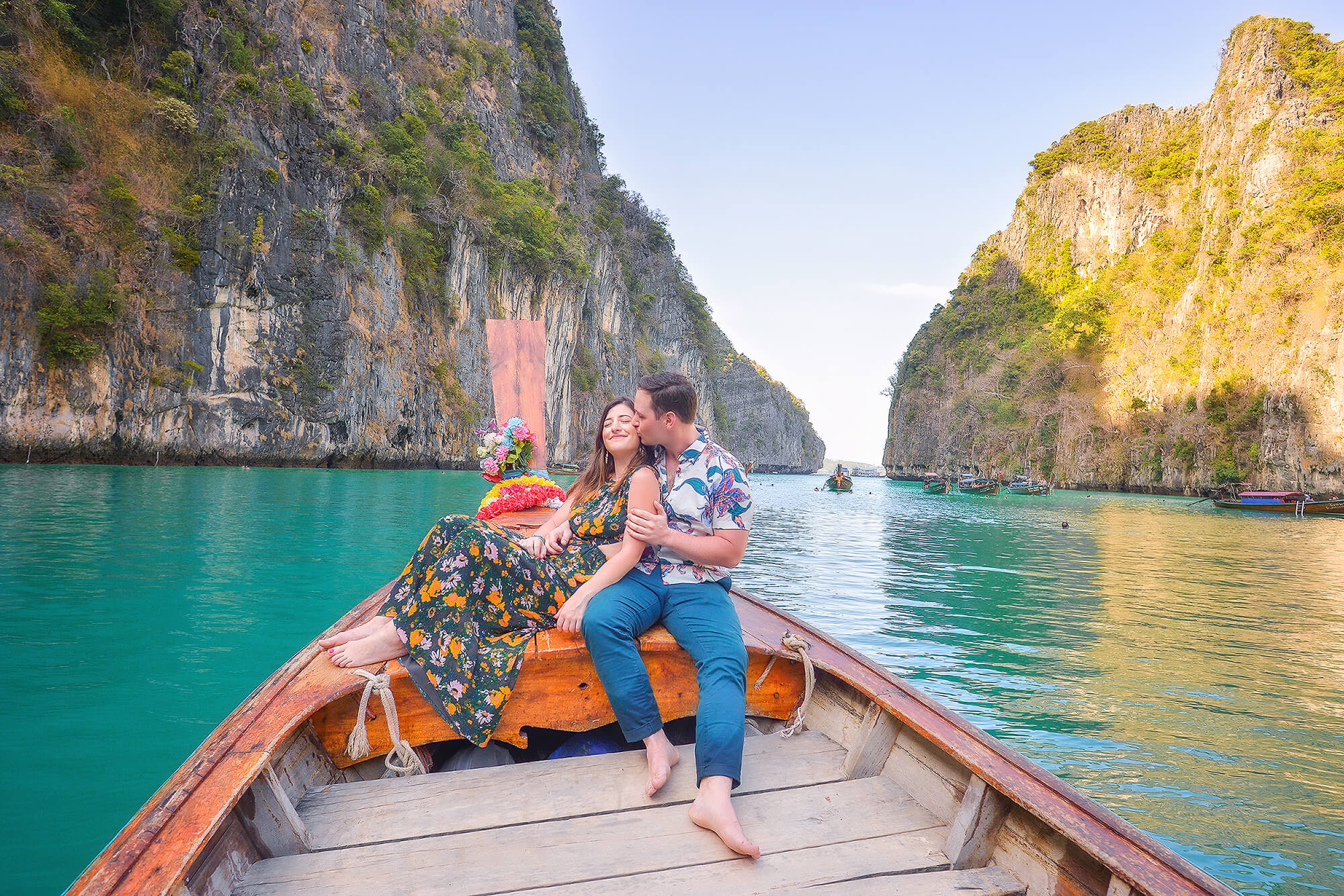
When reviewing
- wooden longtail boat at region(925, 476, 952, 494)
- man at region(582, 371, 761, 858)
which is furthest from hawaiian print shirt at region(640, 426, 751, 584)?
wooden longtail boat at region(925, 476, 952, 494)

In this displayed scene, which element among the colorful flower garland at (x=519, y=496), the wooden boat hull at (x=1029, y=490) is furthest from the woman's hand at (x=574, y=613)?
the wooden boat hull at (x=1029, y=490)

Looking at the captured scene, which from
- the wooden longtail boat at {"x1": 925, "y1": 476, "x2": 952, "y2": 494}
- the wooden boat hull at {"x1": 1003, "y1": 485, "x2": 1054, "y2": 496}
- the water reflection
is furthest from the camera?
the wooden longtail boat at {"x1": 925, "y1": 476, "x2": 952, "y2": 494}

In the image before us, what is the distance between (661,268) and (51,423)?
43.4 meters

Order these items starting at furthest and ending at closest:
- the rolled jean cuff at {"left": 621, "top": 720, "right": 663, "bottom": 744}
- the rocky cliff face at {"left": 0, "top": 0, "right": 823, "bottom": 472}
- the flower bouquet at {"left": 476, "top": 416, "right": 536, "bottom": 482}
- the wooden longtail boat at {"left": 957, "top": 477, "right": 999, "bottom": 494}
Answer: the wooden longtail boat at {"left": 957, "top": 477, "right": 999, "bottom": 494} < the rocky cliff face at {"left": 0, "top": 0, "right": 823, "bottom": 472} < the flower bouquet at {"left": 476, "top": 416, "right": 536, "bottom": 482} < the rolled jean cuff at {"left": 621, "top": 720, "right": 663, "bottom": 744}

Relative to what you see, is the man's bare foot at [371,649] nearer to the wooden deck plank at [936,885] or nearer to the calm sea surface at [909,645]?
the calm sea surface at [909,645]

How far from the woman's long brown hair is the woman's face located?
0.08ft

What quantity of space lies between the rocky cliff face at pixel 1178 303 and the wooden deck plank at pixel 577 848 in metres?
33.2

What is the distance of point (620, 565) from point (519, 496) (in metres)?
3.32

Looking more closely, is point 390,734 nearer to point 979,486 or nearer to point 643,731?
point 643,731

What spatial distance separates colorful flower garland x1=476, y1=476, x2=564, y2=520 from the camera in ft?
17.2

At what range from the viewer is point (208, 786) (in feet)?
4.76

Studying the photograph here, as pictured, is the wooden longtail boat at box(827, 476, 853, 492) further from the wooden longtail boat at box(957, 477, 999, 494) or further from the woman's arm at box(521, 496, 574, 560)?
the woman's arm at box(521, 496, 574, 560)

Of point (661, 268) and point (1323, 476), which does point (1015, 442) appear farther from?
point (661, 268)

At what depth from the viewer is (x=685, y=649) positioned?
216 centimetres
